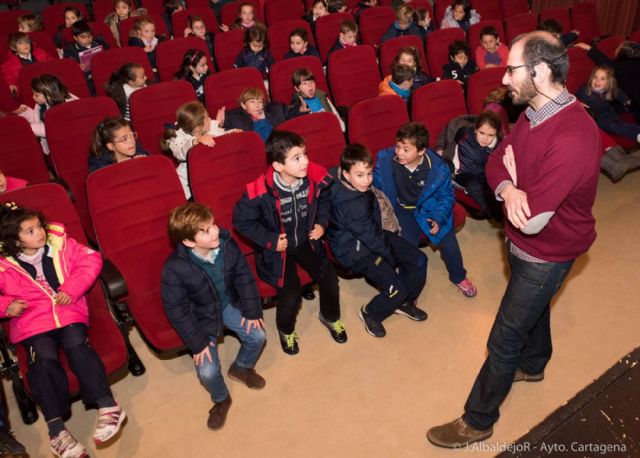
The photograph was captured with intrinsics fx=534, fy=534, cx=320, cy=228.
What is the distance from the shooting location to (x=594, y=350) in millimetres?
2531

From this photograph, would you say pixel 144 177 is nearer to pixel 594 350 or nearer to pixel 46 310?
pixel 46 310

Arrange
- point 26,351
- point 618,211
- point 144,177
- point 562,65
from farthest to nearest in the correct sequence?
point 618,211, point 144,177, point 26,351, point 562,65

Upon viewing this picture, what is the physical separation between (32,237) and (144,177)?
0.57 m

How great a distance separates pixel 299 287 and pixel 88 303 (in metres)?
0.94

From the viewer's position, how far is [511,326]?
1.83m

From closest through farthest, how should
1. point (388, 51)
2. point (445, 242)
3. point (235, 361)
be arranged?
point (235, 361), point (445, 242), point (388, 51)

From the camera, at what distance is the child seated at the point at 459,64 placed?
14.8ft

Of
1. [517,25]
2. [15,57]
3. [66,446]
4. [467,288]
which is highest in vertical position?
[15,57]

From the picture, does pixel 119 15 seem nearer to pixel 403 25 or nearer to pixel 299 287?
pixel 403 25

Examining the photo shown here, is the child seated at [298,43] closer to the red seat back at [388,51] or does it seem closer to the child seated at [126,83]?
the red seat back at [388,51]

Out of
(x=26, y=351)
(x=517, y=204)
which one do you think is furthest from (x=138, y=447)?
(x=517, y=204)

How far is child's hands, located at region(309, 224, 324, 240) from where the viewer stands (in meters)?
2.50

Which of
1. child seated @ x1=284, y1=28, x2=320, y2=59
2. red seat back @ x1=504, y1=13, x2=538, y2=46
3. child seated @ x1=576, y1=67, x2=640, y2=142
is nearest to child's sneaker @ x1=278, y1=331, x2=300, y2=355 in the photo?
child seated @ x1=284, y1=28, x2=320, y2=59

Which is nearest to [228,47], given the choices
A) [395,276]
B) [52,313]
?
[395,276]
